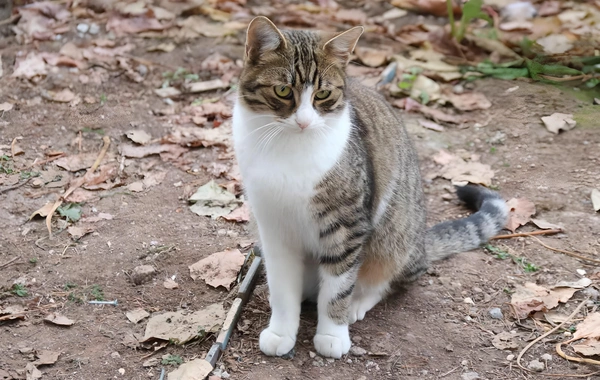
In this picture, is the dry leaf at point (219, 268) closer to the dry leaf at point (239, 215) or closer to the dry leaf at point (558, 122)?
the dry leaf at point (239, 215)

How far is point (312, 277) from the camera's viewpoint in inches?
134

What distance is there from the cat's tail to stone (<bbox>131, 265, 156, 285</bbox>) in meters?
1.50

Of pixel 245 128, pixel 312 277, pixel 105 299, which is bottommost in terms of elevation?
pixel 105 299

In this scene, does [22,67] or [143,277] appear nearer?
[143,277]

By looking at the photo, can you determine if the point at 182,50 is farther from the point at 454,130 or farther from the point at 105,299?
the point at 105,299

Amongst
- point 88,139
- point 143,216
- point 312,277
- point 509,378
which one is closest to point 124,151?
point 88,139

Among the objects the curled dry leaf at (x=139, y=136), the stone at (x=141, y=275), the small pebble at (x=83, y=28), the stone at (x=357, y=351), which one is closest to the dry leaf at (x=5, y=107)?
the curled dry leaf at (x=139, y=136)

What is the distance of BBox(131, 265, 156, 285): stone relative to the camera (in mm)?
3562

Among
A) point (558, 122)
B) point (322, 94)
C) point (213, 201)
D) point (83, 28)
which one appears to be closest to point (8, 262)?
point (213, 201)

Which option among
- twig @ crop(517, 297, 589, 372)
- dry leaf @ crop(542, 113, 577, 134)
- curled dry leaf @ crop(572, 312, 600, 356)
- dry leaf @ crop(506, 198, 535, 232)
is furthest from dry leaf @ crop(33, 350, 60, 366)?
dry leaf @ crop(542, 113, 577, 134)

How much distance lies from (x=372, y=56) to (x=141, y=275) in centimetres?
332

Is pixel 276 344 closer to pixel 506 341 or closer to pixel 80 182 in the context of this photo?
pixel 506 341

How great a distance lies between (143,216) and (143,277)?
629mm

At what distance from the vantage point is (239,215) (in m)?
4.14
